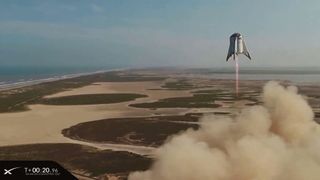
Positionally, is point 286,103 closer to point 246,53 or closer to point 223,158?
point 246,53

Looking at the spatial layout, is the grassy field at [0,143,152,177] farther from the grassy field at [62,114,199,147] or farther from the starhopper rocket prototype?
the starhopper rocket prototype

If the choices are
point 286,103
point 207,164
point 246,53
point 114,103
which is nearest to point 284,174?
point 207,164

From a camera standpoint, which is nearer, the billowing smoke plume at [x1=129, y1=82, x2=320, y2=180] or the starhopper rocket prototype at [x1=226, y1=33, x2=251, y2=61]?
the billowing smoke plume at [x1=129, y1=82, x2=320, y2=180]

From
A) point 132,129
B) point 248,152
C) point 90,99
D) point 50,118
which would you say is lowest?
point 132,129

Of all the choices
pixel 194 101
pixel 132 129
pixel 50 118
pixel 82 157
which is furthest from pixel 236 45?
pixel 194 101

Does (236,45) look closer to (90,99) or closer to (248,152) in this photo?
(248,152)

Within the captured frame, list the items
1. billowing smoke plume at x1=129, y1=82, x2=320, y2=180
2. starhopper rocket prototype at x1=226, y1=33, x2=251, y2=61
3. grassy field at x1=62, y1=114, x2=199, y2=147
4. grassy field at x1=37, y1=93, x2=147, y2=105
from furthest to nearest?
grassy field at x1=37, y1=93, x2=147, y2=105 → grassy field at x1=62, y1=114, x2=199, y2=147 → starhopper rocket prototype at x1=226, y1=33, x2=251, y2=61 → billowing smoke plume at x1=129, y1=82, x2=320, y2=180

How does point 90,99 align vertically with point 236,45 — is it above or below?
below

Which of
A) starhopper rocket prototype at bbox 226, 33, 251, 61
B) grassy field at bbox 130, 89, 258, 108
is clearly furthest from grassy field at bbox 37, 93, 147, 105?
starhopper rocket prototype at bbox 226, 33, 251, 61
